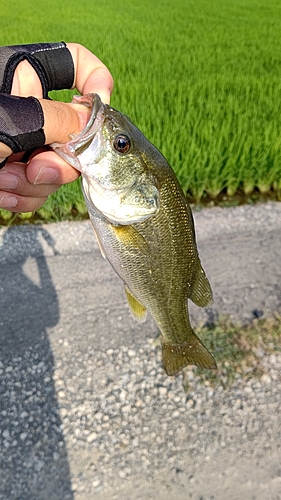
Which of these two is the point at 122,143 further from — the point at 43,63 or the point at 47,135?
the point at 43,63

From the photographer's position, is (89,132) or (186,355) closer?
(89,132)

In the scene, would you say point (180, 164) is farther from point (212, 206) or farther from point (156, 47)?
point (156, 47)

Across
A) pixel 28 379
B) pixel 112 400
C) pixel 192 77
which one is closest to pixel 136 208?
pixel 112 400

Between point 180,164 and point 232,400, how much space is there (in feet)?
7.40

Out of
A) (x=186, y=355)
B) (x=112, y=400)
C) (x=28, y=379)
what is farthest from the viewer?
(x=28, y=379)

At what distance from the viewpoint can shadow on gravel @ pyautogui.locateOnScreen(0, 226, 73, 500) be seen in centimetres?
224

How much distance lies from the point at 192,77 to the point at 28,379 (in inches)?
202

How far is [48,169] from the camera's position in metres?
1.60

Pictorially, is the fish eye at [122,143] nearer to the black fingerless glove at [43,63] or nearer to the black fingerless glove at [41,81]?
the black fingerless glove at [41,81]

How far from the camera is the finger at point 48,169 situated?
1.58 metres

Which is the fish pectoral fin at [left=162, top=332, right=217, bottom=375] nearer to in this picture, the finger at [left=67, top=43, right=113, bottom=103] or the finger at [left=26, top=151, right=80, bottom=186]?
the finger at [left=26, top=151, right=80, bottom=186]

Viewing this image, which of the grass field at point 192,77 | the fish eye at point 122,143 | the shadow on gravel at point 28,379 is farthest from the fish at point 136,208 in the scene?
the grass field at point 192,77

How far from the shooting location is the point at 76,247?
3.67m

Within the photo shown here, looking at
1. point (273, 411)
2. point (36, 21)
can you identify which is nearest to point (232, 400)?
point (273, 411)
